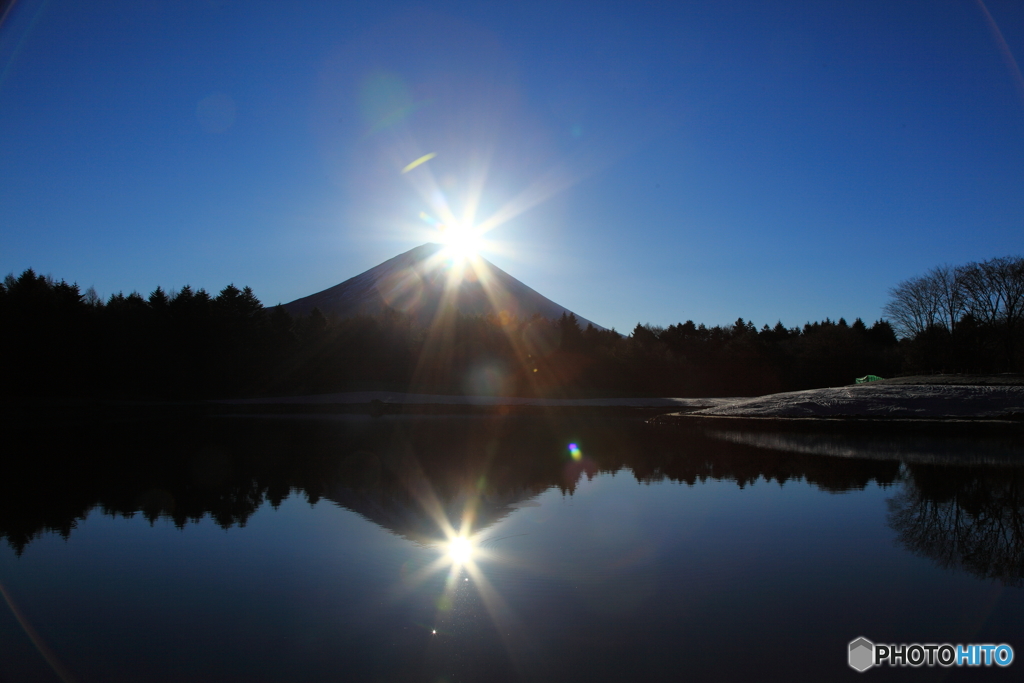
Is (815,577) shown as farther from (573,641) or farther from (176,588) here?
(176,588)

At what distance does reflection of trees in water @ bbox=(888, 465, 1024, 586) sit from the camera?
203 inches

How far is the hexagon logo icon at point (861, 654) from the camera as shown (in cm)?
340

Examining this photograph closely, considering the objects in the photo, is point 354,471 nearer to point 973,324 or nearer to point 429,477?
point 429,477

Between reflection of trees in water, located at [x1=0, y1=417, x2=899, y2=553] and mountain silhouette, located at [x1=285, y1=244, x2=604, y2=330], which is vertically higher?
mountain silhouette, located at [x1=285, y1=244, x2=604, y2=330]

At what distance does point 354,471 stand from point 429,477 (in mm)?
1490

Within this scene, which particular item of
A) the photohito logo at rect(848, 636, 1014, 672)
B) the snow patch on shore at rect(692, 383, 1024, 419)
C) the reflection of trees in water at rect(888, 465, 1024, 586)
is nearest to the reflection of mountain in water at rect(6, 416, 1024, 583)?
the reflection of trees in water at rect(888, 465, 1024, 586)

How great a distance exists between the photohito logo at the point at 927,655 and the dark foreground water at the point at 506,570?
0.24 feet

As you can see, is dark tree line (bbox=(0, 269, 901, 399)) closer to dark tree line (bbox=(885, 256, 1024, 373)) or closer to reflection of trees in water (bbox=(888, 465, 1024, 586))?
dark tree line (bbox=(885, 256, 1024, 373))

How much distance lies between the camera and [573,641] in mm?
3646

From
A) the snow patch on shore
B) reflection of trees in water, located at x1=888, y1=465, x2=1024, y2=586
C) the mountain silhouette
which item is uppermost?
the mountain silhouette

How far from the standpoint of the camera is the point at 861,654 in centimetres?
353

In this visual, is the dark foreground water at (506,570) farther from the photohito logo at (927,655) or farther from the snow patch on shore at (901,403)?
the snow patch on shore at (901,403)

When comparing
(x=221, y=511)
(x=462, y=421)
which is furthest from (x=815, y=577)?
(x=462, y=421)

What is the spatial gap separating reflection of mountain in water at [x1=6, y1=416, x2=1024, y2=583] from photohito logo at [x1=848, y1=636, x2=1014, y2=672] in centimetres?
157
